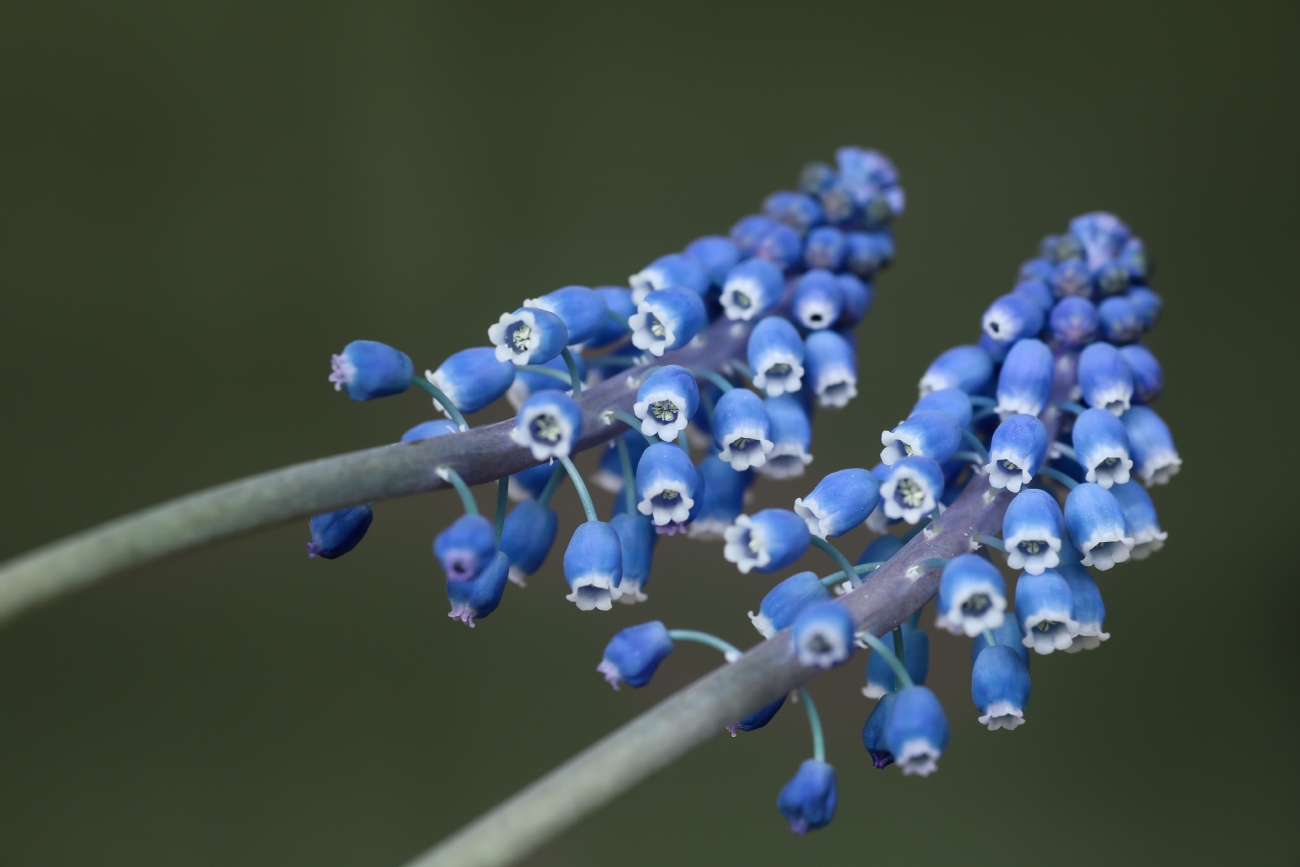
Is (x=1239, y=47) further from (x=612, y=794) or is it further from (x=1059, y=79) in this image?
(x=612, y=794)

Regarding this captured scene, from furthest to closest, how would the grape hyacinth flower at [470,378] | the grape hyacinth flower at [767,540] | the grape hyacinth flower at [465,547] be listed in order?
the grape hyacinth flower at [470,378], the grape hyacinth flower at [767,540], the grape hyacinth flower at [465,547]

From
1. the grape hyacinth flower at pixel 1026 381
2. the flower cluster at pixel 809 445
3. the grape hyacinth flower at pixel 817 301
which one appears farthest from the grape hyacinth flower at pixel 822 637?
the grape hyacinth flower at pixel 817 301

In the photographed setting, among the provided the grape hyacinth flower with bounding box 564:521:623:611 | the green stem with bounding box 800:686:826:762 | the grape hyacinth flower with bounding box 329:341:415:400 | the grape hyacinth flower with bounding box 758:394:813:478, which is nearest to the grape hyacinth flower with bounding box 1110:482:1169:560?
the grape hyacinth flower with bounding box 758:394:813:478

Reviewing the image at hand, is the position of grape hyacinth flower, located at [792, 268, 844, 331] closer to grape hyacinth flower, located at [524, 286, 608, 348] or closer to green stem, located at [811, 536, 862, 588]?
grape hyacinth flower, located at [524, 286, 608, 348]

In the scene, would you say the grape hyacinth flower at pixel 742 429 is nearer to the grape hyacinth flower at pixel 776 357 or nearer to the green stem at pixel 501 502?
the grape hyacinth flower at pixel 776 357

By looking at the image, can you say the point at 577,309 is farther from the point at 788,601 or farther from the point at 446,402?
the point at 788,601

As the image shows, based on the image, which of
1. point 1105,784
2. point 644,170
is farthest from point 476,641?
point 1105,784
